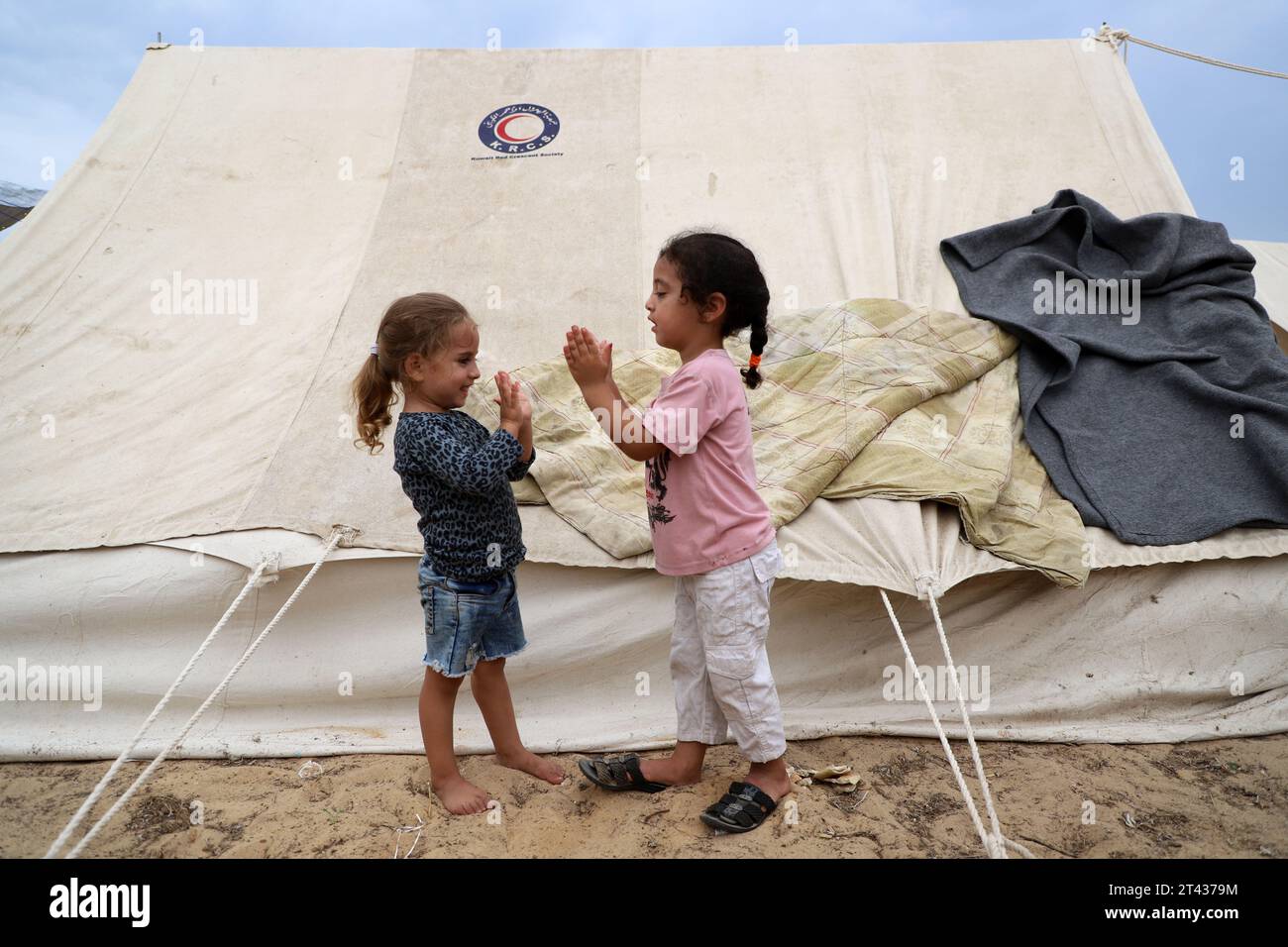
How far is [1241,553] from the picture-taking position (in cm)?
193

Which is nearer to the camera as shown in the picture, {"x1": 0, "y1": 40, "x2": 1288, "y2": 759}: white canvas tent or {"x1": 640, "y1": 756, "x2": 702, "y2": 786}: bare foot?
{"x1": 640, "y1": 756, "x2": 702, "y2": 786}: bare foot

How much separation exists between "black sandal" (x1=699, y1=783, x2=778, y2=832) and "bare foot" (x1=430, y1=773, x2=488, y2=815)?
387mm

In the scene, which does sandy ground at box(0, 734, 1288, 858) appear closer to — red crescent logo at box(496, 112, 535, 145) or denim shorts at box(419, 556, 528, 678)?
denim shorts at box(419, 556, 528, 678)

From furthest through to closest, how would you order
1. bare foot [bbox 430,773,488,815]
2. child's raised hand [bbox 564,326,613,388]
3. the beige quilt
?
the beige quilt
bare foot [bbox 430,773,488,815]
child's raised hand [bbox 564,326,613,388]

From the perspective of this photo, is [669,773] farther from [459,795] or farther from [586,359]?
[586,359]

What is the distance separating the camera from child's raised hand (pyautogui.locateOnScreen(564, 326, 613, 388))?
137 centimetres


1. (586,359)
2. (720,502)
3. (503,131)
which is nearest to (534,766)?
(720,502)

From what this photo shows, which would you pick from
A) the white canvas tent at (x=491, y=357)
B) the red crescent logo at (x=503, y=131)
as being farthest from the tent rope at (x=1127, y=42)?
the red crescent logo at (x=503, y=131)

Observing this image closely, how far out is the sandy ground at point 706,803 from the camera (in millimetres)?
1509

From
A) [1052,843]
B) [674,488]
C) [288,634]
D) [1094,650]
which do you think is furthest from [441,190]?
[1052,843]

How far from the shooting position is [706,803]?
1.62m

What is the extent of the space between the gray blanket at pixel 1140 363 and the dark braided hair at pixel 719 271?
0.95m

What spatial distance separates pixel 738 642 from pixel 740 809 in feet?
0.90

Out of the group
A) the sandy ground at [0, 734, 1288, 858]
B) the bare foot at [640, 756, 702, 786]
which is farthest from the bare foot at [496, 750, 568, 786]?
the bare foot at [640, 756, 702, 786]
